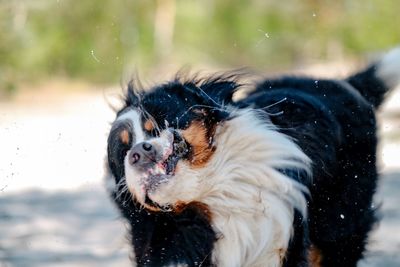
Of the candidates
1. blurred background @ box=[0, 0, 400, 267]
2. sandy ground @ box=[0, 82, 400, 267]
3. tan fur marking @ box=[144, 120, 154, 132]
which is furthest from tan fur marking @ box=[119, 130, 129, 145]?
blurred background @ box=[0, 0, 400, 267]

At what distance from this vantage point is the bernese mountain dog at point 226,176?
430cm

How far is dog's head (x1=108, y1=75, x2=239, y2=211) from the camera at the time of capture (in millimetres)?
4199

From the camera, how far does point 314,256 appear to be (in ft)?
15.5

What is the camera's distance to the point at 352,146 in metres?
5.12

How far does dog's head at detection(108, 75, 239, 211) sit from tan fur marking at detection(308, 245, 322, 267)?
739 millimetres

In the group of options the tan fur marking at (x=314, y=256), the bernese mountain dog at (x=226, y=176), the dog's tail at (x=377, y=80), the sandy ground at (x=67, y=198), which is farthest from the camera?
the sandy ground at (x=67, y=198)

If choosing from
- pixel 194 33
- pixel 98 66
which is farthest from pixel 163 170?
pixel 194 33

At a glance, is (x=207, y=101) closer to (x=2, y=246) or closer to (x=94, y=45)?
(x=2, y=246)

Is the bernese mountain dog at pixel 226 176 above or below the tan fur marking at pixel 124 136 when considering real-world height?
below

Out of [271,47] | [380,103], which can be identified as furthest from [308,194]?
[271,47]

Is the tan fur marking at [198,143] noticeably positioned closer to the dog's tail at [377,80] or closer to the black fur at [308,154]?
the black fur at [308,154]

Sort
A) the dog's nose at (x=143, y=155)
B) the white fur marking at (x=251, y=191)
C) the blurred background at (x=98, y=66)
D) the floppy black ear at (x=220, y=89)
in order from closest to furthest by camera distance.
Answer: the dog's nose at (x=143, y=155) < the white fur marking at (x=251, y=191) < the floppy black ear at (x=220, y=89) < the blurred background at (x=98, y=66)

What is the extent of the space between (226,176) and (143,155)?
1.60 feet

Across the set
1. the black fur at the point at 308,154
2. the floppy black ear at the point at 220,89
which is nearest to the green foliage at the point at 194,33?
the black fur at the point at 308,154
